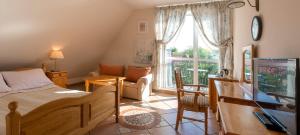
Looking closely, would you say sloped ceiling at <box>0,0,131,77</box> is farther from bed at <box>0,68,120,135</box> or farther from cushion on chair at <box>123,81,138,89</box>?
cushion on chair at <box>123,81,138,89</box>

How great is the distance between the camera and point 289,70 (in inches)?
43.1

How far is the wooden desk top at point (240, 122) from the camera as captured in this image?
1.21m

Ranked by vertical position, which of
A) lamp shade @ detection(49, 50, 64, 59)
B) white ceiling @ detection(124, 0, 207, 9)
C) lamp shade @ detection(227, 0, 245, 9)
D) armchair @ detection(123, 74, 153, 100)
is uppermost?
white ceiling @ detection(124, 0, 207, 9)

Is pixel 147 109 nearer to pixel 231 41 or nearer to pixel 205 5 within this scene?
pixel 231 41

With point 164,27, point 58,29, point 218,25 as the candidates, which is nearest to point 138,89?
point 164,27

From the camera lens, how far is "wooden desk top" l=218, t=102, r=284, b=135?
121 centimetres

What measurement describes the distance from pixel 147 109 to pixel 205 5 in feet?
9.03

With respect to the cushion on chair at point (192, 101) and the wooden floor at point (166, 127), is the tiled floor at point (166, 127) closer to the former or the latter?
the wooden floor at point (166, 127)

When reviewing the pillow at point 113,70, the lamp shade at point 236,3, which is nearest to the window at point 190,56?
the pillow at point 113,70

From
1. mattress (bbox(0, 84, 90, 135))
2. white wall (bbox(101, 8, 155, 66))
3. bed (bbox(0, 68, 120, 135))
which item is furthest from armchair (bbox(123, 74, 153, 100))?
mattress (bbox(0, 84, 90, 135))

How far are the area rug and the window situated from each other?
5.38 feet

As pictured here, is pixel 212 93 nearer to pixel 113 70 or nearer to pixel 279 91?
pixel 279 91

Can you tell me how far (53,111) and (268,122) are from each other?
6.17 feet

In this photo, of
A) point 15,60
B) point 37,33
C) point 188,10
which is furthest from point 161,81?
point 15,60
